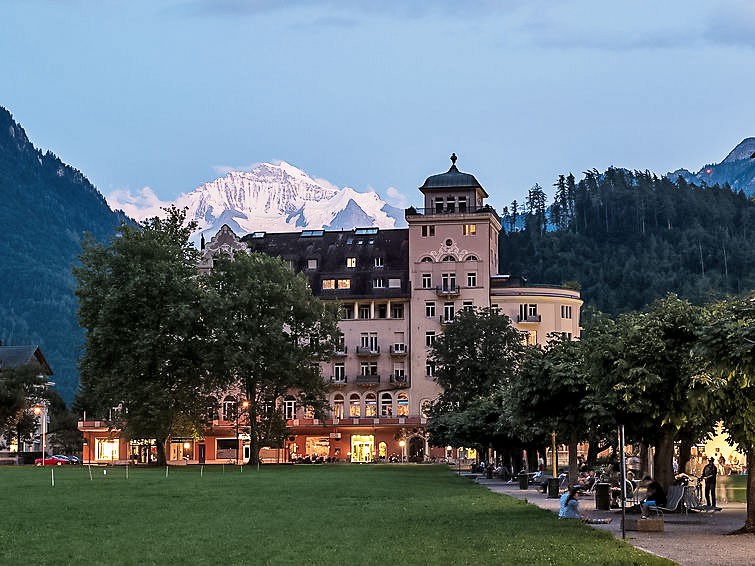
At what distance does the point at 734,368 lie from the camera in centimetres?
2239

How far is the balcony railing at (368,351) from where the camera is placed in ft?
455

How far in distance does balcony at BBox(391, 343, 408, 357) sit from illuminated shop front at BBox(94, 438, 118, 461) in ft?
120

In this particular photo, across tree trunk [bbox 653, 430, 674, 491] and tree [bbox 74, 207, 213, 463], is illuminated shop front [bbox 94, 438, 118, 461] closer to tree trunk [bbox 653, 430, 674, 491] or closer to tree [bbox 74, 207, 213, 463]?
tree [bbox 74, 207, 213, 463]

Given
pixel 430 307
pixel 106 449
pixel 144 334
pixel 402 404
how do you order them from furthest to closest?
pixel 106 449, pixel 402 404, pixel 430 307, pixel 144 334

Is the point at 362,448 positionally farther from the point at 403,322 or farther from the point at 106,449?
the point at 106,449

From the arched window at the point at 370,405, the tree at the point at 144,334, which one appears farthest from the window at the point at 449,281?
the tree at the point at 144,334

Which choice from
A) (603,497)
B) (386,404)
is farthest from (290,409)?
(603,497)

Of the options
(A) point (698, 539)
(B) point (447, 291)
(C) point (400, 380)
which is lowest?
(A) point (698, 539)

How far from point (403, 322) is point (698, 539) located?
113036 millimetres

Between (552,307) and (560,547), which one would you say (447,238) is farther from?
(560,547)

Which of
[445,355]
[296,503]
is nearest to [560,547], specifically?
[296,503]

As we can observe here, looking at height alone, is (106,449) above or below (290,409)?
below

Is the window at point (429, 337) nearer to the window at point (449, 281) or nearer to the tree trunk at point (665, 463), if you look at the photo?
the window at point (449, 281)

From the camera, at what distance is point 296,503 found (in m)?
39.9
